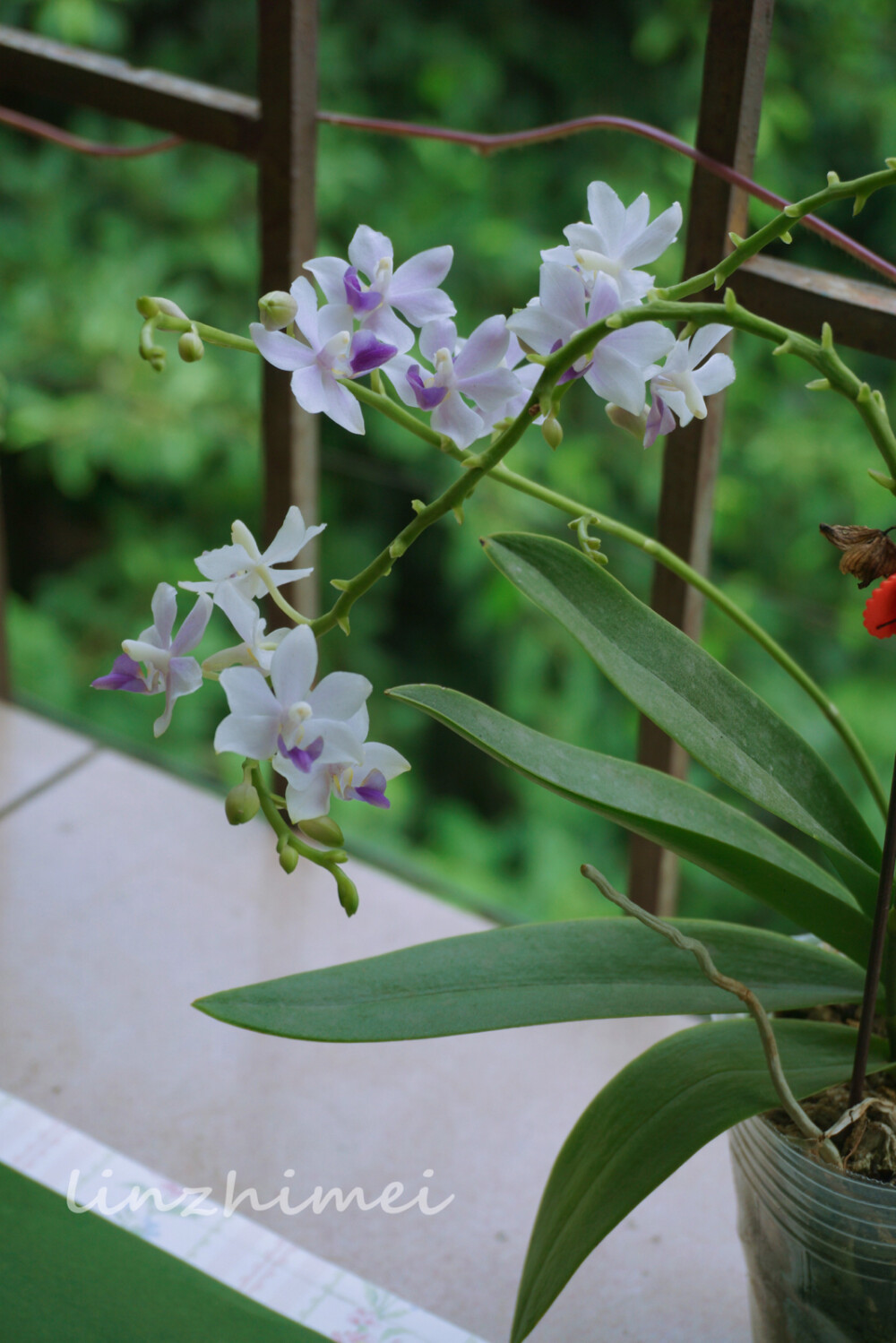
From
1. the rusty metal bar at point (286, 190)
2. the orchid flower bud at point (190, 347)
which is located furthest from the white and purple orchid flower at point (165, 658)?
the rusty metal bar at point (286, 190)

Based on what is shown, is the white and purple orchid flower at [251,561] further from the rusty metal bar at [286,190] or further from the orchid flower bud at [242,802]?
the rusty metal bar at [286,190]

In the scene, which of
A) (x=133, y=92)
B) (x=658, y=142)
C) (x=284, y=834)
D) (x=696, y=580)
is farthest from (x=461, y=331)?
(x=284, y=834)

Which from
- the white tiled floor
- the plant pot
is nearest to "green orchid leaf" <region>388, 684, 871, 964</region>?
the plant pot

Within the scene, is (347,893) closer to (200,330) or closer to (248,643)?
(248,643)

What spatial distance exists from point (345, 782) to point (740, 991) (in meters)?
0.22

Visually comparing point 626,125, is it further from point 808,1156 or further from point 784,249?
point 784,249

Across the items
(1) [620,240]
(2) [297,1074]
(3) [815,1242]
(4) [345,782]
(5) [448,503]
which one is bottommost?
(2) [297,1074]

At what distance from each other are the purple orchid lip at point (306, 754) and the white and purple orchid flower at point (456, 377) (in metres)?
0.16

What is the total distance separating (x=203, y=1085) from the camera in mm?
1061

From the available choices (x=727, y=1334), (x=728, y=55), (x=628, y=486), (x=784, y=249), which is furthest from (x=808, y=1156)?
(x=784, y=249)

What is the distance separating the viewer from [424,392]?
0.59m

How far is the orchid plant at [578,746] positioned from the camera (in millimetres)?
568

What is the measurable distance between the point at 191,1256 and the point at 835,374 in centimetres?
71

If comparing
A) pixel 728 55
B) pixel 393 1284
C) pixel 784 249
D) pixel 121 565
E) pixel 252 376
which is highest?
pixel 728 55
